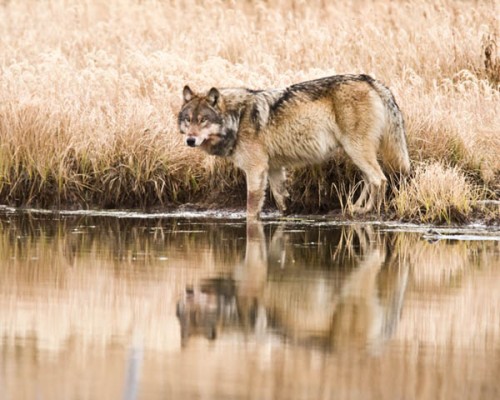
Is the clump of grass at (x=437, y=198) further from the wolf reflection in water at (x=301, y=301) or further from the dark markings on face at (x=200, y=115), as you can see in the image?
the dark markings on face at (x=200, y=115)

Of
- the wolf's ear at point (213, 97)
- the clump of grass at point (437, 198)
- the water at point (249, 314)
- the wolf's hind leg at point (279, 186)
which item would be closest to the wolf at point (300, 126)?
the wolf's ear at point (213, 97)

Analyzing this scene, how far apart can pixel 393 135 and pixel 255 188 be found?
5.41ft

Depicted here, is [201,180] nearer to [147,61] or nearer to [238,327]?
[147,61]

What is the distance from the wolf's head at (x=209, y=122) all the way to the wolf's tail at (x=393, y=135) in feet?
5.51

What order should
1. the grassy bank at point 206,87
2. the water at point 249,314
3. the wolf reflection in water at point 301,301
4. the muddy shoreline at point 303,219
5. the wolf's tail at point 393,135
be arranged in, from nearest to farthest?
the water at point 249,314 < the wolf reflection in water at point 301,301 < the muddy shoreline at point 303,219 < the wolf's tail at point 393,135 < the grassy bank at point 206,87

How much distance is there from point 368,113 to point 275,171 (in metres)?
1.33

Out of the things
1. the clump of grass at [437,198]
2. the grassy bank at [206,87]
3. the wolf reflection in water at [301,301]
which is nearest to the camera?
the wolf reflection in water at [301,301]

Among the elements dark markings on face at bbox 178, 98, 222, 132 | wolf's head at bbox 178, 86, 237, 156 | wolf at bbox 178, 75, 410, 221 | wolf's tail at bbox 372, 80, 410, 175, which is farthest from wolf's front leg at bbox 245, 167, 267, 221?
wolf's tail at bbox 372, 80, 410, 175

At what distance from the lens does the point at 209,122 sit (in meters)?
12.8

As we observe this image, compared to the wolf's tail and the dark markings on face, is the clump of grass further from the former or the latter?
the dark markings on face

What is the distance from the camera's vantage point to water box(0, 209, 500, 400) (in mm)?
5801

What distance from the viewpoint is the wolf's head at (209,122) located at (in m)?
12.8

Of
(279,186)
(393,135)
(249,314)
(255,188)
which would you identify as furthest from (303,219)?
(249,314)

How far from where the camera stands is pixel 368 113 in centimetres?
1284
